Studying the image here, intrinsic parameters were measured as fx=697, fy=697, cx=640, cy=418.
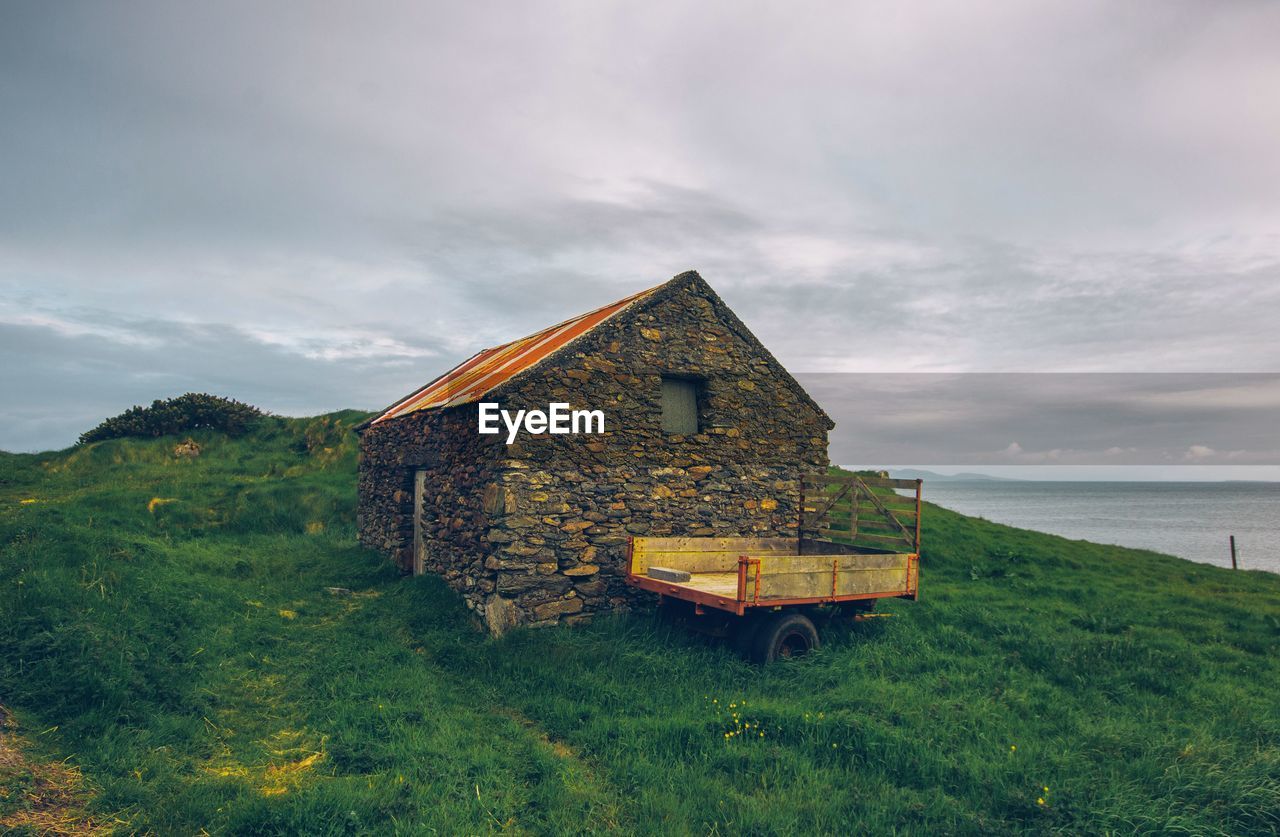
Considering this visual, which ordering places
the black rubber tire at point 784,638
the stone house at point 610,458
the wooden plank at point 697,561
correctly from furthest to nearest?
1. the wooden plank at point 697,561
2. the stone house at point 610,458
3. the black rubber tire at point 784,638

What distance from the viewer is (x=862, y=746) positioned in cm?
656

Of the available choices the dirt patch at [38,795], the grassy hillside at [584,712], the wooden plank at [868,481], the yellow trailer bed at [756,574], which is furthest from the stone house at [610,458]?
the dirt patch at [38,795]

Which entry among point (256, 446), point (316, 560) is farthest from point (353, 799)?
point (256, 446)

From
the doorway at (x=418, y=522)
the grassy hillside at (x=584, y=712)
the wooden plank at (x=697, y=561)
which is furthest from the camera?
the doorway at (x=418, y=522)

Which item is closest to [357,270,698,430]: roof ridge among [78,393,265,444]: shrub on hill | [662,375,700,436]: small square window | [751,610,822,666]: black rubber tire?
[662,375,700,436]: small square window

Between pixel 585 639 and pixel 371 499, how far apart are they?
8956 mm

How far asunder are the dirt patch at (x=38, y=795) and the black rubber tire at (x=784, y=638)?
658 cm

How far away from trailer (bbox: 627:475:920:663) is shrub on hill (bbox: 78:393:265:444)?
75.0 ft

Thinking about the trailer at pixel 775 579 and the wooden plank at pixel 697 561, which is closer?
the trailer at pixel 775 579

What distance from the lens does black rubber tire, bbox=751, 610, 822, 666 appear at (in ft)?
29.1

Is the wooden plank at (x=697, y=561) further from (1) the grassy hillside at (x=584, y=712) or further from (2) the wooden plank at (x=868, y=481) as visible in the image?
(2) the wooden plank at (x=868, y=481)

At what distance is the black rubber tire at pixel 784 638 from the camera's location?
29.1ft

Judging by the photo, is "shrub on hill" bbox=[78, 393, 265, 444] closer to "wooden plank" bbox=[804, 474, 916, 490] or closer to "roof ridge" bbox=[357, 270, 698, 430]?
"roof ridge" bbox=[357, 270, 698, 430]

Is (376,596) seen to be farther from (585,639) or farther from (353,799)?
(353,799)
